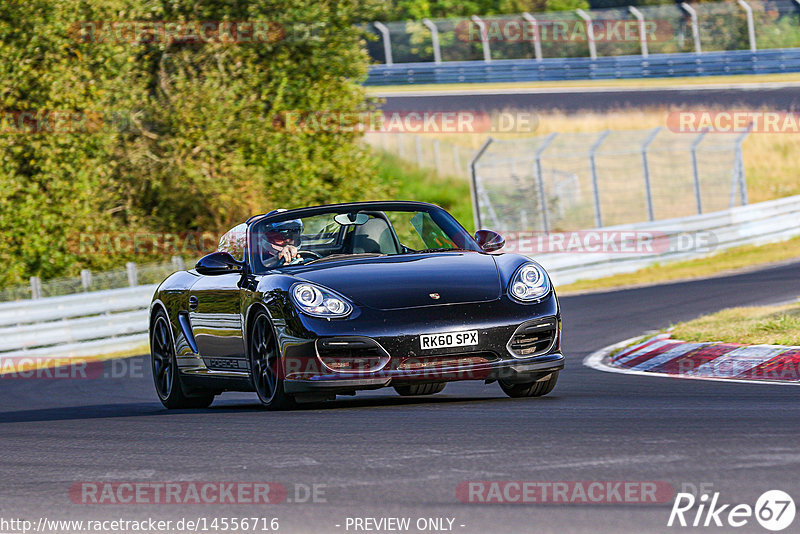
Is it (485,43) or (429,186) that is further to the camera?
(485,43)

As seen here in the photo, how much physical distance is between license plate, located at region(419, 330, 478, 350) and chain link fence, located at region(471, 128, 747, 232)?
2271cm

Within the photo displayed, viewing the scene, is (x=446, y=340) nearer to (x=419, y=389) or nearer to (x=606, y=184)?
(x=419, y=389)

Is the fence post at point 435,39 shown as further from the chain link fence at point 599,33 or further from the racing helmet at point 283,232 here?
the racing helmet at point 283,232

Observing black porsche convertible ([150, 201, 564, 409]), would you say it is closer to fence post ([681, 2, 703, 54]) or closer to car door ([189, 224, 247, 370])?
car door ([189, 224, 247, 370])

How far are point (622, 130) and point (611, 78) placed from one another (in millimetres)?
6385

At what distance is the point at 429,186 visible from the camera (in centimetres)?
4100

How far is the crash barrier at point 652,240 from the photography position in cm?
2455

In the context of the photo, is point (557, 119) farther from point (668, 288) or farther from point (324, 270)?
point (324, 270)

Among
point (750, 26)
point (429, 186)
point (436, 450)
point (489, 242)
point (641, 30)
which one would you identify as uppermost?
point (641, 30)

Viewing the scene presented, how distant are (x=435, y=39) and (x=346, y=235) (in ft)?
A: 129

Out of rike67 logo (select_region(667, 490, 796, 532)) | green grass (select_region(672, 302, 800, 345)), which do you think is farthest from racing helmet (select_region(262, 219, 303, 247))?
rike67 logo (select_region(667, 490, 796, 532))

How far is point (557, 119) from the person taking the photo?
139 ft

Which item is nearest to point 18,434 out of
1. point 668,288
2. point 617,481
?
point 617,481

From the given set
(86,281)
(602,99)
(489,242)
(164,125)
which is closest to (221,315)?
(489,242)
